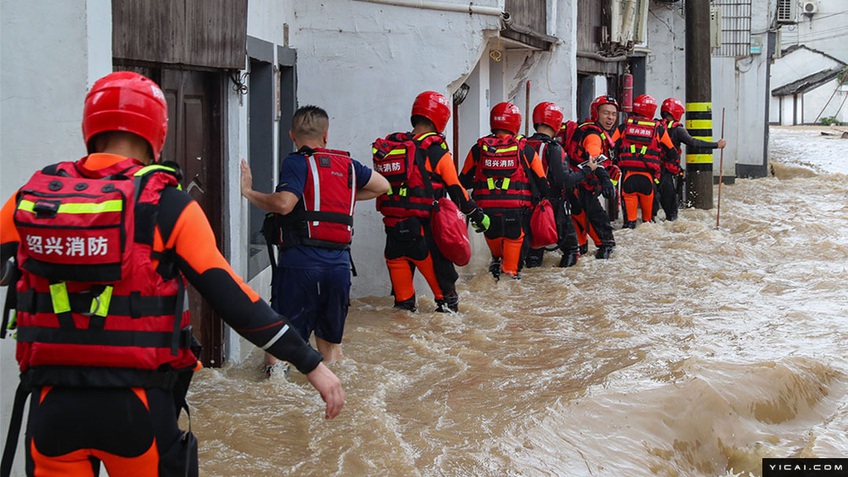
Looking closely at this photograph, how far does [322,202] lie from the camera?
6.15 metres

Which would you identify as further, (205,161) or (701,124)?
(701,124)

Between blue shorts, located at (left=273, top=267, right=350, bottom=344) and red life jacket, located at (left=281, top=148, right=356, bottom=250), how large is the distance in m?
0.18

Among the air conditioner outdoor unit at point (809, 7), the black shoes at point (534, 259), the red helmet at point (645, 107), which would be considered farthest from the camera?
the air conditioner outdoor unit at point (809, 7)

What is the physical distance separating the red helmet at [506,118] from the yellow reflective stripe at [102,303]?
286 inches

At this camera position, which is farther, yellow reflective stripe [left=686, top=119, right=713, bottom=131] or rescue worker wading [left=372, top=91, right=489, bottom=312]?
yellow reflective stripe [left=686, top=119, right=713, bottom=131]

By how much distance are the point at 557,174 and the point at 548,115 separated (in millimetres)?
671

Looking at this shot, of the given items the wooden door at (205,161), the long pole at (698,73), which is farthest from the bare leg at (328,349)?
the long pole at (698,73)

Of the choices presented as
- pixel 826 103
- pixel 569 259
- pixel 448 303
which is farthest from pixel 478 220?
pixel 826 103

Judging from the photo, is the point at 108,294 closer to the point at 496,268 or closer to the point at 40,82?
the point at 40,82

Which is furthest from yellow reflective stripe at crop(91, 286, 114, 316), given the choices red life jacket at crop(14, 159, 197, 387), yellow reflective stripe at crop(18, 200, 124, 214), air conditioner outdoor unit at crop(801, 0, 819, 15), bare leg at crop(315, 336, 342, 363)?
air conditioner outdoor unit at crop(801, 0, 819, 15)

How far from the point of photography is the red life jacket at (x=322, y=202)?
20.1 ft

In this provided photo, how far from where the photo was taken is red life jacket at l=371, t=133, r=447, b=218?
805 cm

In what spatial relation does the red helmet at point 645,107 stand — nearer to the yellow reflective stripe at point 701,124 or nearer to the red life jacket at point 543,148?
the yellow reflective stripe at point 701,124

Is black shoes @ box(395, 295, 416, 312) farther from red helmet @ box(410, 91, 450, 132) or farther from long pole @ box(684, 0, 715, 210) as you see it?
long pole @ box(684, 0, 715, 210)
